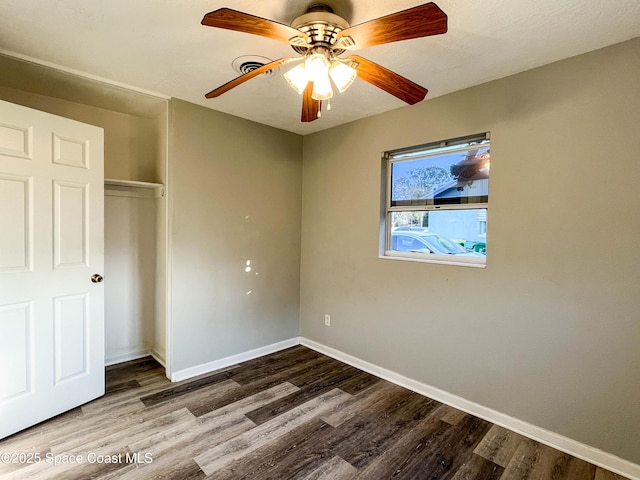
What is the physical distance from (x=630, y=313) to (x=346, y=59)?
2.05 meters

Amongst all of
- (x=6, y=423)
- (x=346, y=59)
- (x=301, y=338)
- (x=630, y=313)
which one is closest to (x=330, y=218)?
(x=301, y=338)

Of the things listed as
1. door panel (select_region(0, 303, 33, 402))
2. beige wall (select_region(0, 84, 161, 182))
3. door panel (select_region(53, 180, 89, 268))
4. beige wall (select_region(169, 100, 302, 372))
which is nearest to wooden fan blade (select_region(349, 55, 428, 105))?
beige wall (select_region(169, 100, 302, 372))

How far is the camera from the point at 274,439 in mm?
2094

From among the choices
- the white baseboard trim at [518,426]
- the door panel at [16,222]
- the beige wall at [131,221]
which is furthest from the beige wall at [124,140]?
the white baseboard trim at [518,426]

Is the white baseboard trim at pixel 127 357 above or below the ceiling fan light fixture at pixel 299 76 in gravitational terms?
below

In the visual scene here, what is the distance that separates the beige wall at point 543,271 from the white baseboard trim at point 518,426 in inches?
1.5

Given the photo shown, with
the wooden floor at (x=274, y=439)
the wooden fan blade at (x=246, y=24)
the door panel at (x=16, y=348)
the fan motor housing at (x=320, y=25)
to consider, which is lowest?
the wooden floor at (x=274, y=439)

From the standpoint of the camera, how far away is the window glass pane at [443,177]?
2.48 meters

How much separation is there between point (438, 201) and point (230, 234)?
1.90 m

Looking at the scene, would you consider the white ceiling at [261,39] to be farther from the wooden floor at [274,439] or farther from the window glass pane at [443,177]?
the wooden floor at [274,439]

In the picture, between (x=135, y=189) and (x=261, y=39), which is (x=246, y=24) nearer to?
(x=261, y=39)

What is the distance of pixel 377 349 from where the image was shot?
3.04 meters

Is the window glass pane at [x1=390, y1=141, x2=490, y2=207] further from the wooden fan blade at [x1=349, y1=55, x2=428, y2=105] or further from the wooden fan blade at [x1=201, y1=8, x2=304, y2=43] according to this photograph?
the wooden fan blade at [x1=201, y1=8, x2=304, y2=43]

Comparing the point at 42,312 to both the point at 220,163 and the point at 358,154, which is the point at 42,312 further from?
the point at 358,154
